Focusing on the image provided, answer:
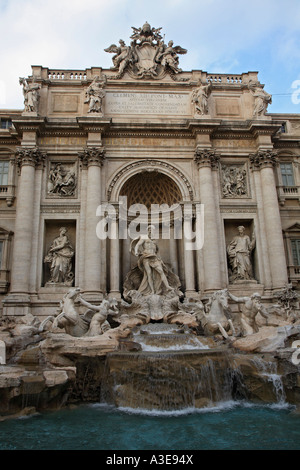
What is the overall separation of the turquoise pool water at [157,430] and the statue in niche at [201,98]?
567 inches

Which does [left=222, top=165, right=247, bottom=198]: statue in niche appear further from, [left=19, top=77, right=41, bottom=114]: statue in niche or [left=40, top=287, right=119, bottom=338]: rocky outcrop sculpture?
[left=19, top=77, right=41, bottom=114]: statue in niche

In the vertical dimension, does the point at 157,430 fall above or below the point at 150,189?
below

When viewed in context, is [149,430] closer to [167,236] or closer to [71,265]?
[71,265]

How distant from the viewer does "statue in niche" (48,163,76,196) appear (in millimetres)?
17938

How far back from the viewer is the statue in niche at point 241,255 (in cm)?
1741

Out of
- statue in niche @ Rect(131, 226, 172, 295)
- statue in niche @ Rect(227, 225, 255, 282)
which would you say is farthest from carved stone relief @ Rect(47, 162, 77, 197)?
statue in niche @ Rect(227, 225, 255, 282)

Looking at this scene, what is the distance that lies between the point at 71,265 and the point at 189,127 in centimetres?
913

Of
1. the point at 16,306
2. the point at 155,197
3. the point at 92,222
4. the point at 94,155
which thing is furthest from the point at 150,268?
the point at 94,155

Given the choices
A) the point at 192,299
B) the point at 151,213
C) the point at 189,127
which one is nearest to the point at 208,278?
the point at 192,299

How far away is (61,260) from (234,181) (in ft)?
31.6

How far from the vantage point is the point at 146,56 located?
20.3 meters

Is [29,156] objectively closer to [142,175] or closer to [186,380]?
[142,175]

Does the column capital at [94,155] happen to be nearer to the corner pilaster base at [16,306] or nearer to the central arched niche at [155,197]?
the central arched niche at [155,197]

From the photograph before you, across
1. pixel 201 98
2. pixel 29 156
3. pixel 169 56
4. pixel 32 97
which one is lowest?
pixel 29 156
